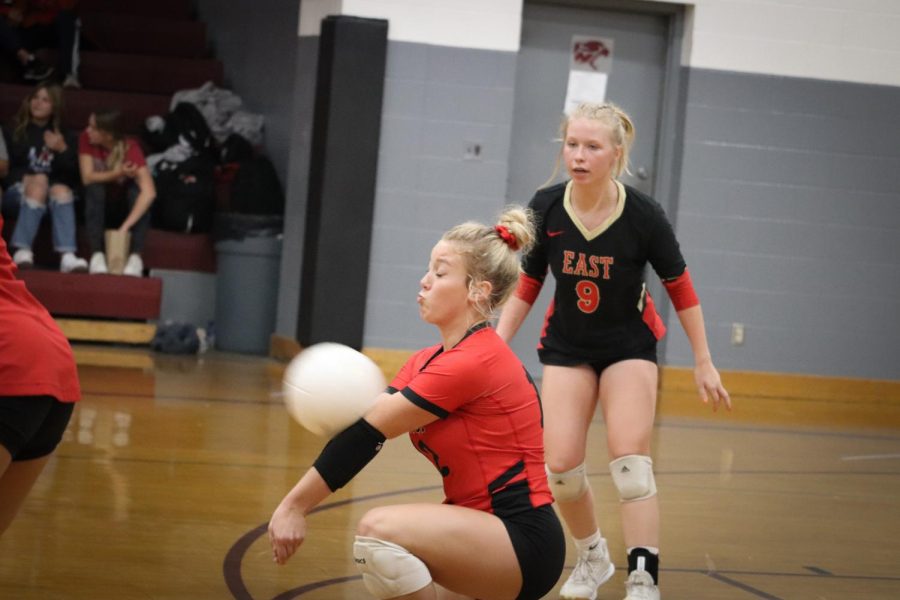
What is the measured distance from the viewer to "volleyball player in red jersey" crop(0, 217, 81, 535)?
8.18 ft

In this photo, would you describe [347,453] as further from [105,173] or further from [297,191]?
[105,173]

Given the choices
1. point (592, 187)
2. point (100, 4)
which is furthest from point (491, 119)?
point (100, 4)

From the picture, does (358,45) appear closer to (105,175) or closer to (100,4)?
(105,175)

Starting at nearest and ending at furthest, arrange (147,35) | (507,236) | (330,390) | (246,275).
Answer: (330,390), (507,236), (246,275), (147,35)

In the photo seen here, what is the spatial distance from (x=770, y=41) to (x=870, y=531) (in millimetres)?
4483

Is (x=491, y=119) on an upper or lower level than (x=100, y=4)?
lower

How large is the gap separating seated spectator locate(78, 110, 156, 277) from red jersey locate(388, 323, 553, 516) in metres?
6.66

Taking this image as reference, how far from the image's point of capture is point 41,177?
8.98 m

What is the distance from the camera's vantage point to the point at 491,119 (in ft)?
27.0

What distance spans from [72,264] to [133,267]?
425 mm

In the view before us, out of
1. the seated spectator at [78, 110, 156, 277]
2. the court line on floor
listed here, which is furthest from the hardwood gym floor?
the seated spectator at [78, 110, 156, 277]

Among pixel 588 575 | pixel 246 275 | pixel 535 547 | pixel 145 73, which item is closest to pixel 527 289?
pixel 588 575

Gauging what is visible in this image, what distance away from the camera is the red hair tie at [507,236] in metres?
2.96

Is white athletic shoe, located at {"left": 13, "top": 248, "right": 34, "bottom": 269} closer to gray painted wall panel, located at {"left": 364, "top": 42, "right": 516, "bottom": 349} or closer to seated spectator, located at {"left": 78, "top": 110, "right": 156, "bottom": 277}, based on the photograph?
seated spectator, located at {"left": 78, "top": 110, "right": 156, "bottom": 277}
